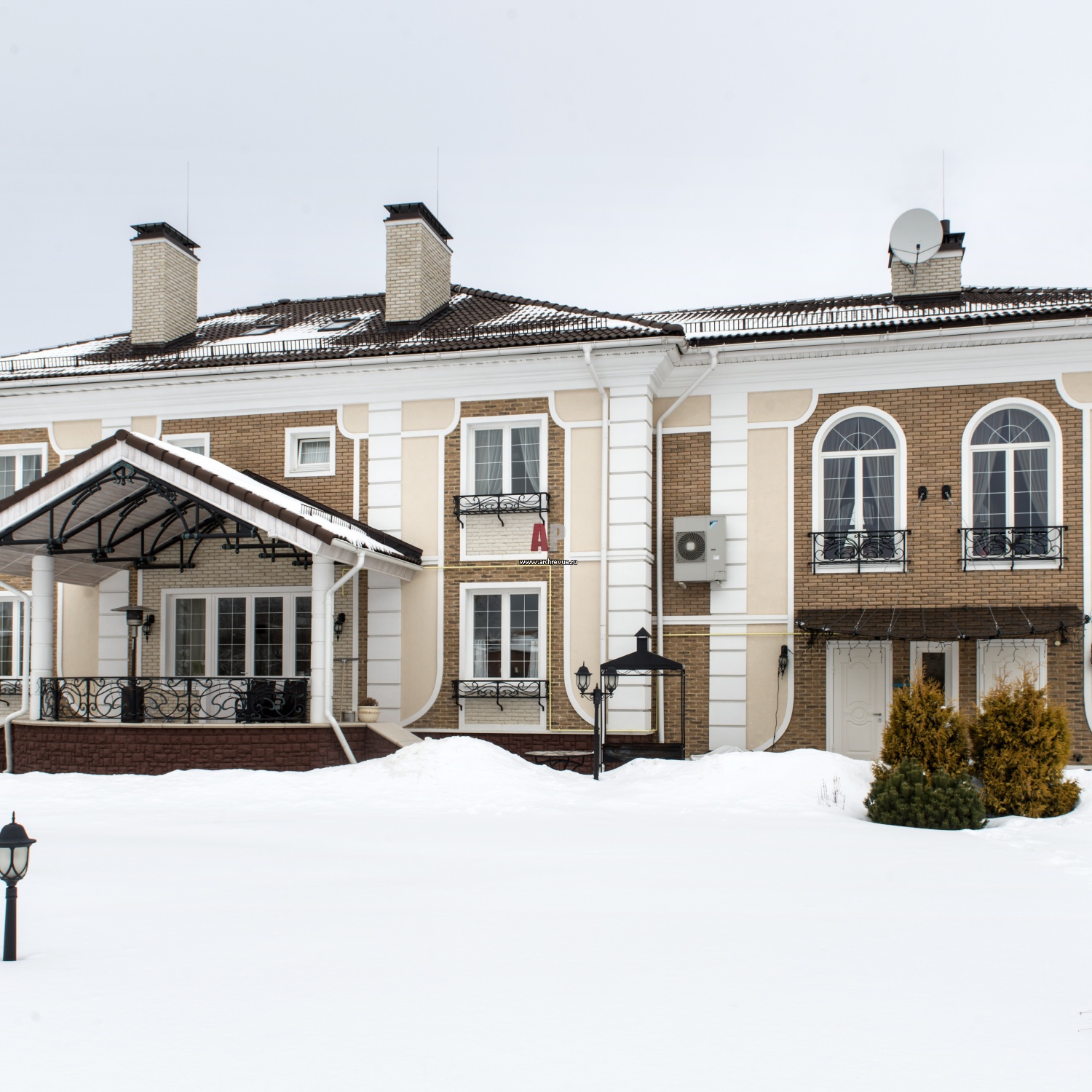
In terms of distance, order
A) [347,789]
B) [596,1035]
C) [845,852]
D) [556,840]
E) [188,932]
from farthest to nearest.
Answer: [347,789]
[556,840]
[845,852]
[188,932]
[596,1035]

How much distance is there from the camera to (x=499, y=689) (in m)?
15.2

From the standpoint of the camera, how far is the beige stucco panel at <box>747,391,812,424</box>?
49.4 ft

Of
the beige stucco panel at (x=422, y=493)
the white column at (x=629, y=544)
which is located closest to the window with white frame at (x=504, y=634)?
the beige stucco panel at (x=422, y=493)

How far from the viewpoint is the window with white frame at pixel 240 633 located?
1622cm

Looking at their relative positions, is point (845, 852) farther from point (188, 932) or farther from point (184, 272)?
point (184, 272)

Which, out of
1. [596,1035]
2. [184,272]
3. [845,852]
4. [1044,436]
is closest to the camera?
[596,1035]

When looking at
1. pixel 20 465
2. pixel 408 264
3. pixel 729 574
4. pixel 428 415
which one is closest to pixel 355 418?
pixel 428 415

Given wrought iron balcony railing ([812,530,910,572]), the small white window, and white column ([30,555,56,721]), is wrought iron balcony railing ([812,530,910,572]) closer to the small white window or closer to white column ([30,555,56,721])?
the small white window

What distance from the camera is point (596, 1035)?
4.73m

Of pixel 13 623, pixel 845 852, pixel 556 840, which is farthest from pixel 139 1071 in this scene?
pixel 13 623

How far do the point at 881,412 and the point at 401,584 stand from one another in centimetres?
710

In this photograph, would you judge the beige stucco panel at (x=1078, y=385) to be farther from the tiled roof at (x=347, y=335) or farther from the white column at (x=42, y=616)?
the white column at (x=42, y=616)

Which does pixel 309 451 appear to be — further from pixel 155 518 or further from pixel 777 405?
pixel 777 405

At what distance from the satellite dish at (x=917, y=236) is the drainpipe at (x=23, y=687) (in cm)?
1357
